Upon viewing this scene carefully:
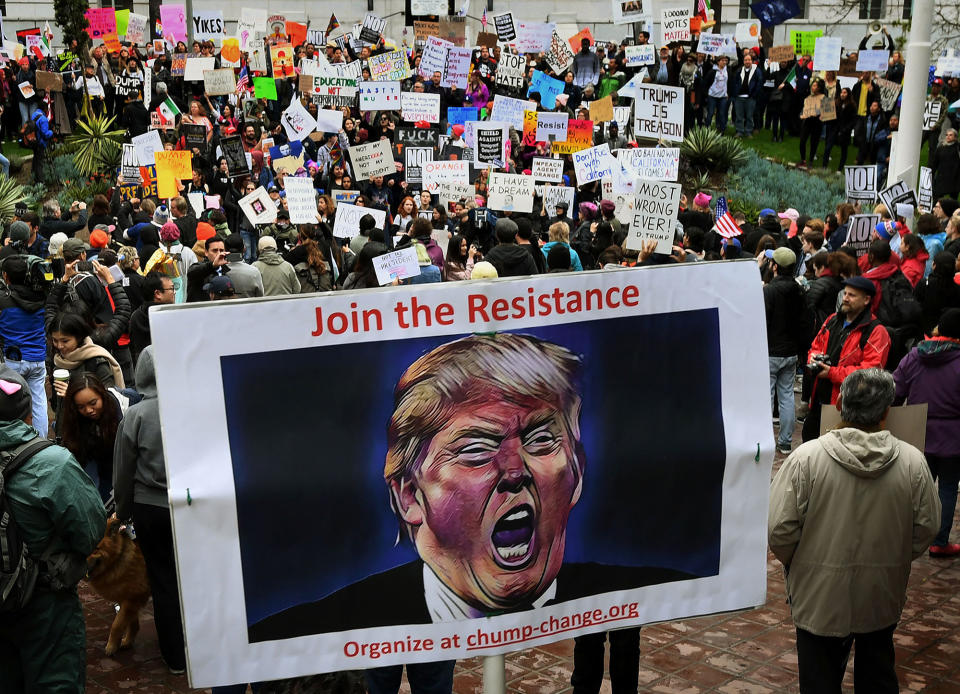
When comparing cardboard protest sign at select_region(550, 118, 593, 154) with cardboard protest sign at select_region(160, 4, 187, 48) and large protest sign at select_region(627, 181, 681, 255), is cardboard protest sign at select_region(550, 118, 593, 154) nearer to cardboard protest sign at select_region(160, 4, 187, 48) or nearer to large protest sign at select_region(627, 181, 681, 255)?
large protest sign at select_region(627, 181, 681, 255)

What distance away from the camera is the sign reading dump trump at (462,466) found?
9.61 feet

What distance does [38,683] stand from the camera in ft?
14.5

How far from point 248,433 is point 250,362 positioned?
19cm

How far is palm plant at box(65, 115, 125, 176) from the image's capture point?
21.9 m

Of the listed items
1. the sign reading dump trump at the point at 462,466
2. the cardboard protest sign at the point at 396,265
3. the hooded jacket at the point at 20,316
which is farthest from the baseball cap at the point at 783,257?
the hooded jacket at the point at 20,316

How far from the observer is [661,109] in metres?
14.7

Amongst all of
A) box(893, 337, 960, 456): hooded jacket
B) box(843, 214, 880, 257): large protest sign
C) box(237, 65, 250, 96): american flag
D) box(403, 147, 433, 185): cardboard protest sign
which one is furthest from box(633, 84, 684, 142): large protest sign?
box(237, 65, 250, 96): american flag

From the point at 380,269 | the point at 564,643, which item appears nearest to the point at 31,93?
the point at 380,269

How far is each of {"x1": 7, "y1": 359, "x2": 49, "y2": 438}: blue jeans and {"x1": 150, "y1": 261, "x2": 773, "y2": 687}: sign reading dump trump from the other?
7023 millimetres

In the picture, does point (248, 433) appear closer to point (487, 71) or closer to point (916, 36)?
point (916, 36)

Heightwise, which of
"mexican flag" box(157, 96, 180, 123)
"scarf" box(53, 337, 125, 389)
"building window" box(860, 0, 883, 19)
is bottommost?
"scarf" box(53, 337, 125, 389)

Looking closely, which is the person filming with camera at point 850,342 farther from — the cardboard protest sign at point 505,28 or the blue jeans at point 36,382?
the cardboard protest sign at point 505,28

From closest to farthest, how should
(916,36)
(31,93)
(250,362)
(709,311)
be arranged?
(250,362)
(709,311)
(916,36)
(31,93)

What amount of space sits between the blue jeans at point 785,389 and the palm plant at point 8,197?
12713 millimetres
